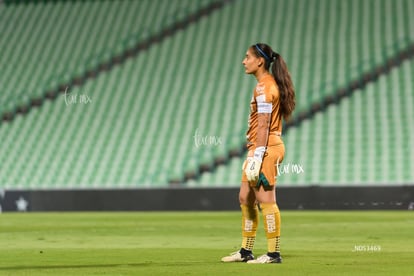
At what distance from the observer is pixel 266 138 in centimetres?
991

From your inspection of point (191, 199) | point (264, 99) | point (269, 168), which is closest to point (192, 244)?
point (269, 168)

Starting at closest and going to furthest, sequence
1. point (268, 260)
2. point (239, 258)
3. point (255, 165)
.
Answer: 1. point (255, 165)
2. point (268, 260)
3. point (239, 258)

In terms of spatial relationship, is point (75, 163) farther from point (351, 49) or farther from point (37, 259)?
point (37, 259)

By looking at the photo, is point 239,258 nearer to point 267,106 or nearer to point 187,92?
point 267,106

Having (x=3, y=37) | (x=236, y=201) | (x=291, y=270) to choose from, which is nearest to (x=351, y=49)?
(x=236, y=201)

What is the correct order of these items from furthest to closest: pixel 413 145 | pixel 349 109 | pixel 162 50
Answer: pixel 162 50 → pixel 349 109 → pixel 413 145

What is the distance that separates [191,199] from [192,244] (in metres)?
11.3

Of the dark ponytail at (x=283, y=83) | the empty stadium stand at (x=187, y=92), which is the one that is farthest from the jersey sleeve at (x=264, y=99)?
the empty stadium stand at (x=187, y=92)

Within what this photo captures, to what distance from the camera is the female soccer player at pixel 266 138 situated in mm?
9898

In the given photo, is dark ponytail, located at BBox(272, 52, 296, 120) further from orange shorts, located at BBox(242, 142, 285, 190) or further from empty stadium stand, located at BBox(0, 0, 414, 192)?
empty stadium stand, located at BBox(0, 0, 414, 192)

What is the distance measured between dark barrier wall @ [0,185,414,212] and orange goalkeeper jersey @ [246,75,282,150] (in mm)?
13897

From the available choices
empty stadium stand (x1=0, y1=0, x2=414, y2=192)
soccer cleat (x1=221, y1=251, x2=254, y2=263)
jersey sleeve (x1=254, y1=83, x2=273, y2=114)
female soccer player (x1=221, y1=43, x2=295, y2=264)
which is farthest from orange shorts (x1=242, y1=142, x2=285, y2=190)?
empty stadium stand (x1=0, y1=0, x2=414, y2=192)

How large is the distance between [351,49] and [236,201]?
8056 mm

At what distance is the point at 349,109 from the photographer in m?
28.5
